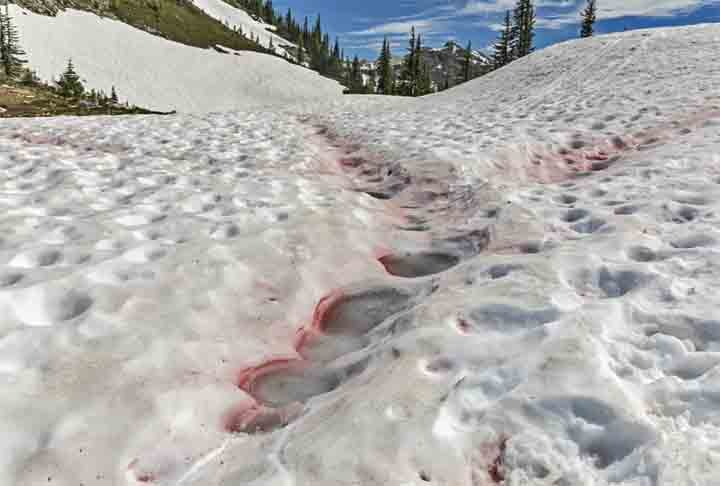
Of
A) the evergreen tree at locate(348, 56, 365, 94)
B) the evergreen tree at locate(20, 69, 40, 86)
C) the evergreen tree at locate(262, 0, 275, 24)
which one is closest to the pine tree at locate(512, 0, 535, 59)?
the evergreen tree at locate(348, 56, 365, 94)

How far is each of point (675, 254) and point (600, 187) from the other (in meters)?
2.65

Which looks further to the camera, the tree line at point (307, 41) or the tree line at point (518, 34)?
the tree line at point (307, 41)

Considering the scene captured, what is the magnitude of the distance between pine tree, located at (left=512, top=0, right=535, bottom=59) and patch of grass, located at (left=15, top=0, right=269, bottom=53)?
221ft

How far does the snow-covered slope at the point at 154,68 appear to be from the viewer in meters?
71.8

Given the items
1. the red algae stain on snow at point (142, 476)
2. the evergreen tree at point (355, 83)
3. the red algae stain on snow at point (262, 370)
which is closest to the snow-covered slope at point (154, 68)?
the evergreen tree at point (355, 83)

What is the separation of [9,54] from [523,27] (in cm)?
7353

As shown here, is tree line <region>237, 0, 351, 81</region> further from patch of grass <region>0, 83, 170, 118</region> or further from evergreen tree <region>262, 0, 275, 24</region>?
patch of grass <region>0, 83, 170, 118</region>

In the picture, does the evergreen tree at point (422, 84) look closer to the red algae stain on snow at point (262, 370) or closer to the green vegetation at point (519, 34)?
the green vegetation at point (519, 34)

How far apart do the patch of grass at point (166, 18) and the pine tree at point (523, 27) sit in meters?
67.4

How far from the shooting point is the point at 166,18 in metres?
115

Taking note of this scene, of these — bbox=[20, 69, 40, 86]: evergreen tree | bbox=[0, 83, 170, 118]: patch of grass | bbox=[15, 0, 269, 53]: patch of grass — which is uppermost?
bbox=[15, 0, 269, 53]: patch of grass

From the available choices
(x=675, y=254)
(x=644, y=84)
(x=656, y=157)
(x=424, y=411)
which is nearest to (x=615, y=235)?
(x=675, y=254)

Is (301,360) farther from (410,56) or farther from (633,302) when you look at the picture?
(410,56)

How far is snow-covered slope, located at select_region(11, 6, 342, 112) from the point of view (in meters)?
71.8
